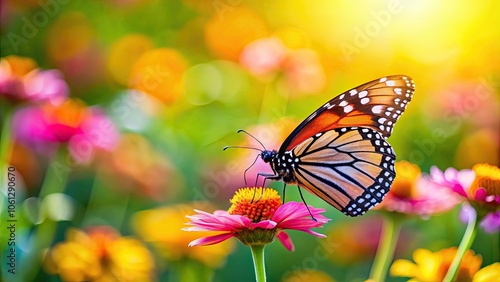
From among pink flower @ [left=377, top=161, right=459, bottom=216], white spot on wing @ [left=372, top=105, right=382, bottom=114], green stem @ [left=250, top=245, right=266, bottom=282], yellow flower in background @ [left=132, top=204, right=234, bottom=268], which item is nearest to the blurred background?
yellow flower in background @ [left=132, top=204, right=234, bottom=268]

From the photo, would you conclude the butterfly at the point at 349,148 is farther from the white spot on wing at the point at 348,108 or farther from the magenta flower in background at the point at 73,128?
the magenta flower in background at the point at 73,128

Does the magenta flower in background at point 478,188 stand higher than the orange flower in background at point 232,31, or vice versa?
the orange flower in background at point 232,31

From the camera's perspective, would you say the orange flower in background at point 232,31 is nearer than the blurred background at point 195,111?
No

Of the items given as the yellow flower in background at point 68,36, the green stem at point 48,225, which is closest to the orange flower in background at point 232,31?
the yellow flower in background at point 68,36

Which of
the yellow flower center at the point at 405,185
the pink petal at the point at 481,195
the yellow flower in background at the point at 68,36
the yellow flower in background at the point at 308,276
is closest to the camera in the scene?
the pink petal at the point at 481,195

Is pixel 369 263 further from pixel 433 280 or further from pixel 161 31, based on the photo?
pixel 161 31

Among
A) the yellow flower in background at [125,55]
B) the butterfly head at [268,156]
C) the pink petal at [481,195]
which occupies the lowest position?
the pink petal at [481,195]

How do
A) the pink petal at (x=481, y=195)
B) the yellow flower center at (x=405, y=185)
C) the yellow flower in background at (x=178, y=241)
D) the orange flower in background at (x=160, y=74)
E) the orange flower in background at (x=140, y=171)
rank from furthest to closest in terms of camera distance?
the orange flower in background at (x=160, y=74) → the orange flower in background at (x=140, y=171) → the yellow flower in background at (x=178, y=241) → the yellow flower center at (x=405, y=185) → the pink petal at (x=481, y=195)
